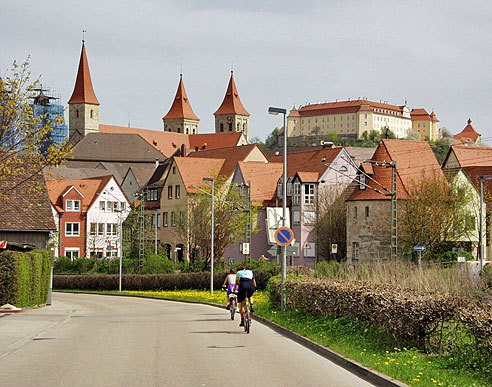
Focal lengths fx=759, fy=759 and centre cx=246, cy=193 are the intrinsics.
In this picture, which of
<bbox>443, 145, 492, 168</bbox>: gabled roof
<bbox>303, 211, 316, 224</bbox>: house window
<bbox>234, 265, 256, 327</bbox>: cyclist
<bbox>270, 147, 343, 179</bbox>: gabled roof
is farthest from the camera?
<bbox>270, 147, 343, 179</bbox>: gabled roof

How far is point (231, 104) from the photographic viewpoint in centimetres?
19150

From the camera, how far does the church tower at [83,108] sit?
171 meters

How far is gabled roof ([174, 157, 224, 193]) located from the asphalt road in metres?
58.5

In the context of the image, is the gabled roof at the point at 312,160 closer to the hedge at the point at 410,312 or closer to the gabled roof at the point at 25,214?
the gabled roof at the point at 25,214

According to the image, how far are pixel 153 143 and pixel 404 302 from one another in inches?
6314

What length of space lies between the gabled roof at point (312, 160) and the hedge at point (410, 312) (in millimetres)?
49813

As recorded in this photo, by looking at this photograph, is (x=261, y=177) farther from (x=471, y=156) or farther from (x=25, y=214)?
(x=25, y=214)

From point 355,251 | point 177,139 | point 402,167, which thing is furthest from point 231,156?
point 177,139

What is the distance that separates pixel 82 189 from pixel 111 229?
20.6 feet

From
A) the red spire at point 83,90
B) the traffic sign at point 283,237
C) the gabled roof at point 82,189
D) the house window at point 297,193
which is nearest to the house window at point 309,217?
the house window at point 297,193

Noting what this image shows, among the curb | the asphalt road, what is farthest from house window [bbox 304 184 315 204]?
the curb

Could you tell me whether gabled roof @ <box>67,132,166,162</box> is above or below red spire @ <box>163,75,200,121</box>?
below

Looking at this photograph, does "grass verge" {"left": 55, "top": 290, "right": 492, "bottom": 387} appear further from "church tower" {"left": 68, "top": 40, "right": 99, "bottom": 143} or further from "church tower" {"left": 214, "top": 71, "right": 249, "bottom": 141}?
"church tower" {"left": 214, "top": 71, "right": 249, "bottom": 141}

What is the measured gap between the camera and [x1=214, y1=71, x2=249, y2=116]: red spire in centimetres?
19075
